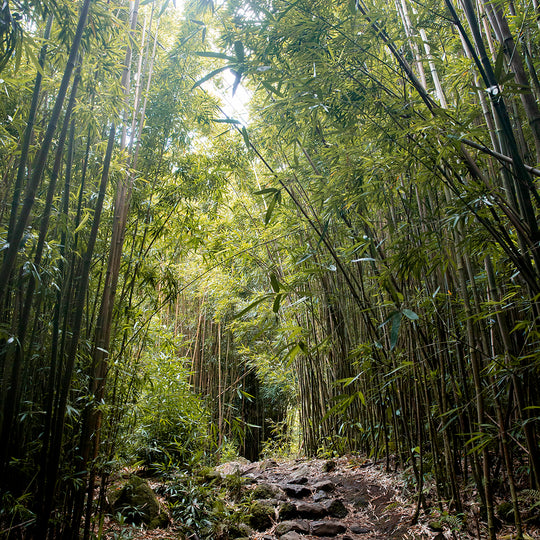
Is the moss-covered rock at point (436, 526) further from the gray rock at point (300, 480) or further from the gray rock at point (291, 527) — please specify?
the gray rock at point (300, 480)

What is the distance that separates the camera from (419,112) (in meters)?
1.40

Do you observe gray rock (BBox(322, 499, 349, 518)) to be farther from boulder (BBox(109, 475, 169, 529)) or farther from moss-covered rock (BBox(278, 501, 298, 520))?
boulder (BBox(109, 475, 169, 529))

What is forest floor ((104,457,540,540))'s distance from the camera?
1543mm

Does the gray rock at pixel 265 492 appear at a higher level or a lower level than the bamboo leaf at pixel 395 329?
lower

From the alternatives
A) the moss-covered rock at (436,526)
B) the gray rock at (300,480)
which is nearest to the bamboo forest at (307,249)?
the moss-covered rock at (436,526)

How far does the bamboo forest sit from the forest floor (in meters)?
0.02

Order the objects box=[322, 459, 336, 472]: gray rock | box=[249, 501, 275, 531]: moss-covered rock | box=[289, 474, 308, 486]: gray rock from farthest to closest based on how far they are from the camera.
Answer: box=[322, 459, 336, 472]: gray rock < box=[289, 474, 308, 486]: gray rock < box=[249, 501, 275, 531]: moss-covered rock

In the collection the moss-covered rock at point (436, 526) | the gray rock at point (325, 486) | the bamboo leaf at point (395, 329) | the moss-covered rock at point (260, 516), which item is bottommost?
the moss-covered rock at point (260, 516)

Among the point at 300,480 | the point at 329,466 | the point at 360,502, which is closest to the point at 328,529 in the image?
the point at 360,502

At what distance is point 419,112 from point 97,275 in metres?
1.91

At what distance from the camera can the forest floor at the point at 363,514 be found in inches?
60.7

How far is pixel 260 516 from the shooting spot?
7.30ft

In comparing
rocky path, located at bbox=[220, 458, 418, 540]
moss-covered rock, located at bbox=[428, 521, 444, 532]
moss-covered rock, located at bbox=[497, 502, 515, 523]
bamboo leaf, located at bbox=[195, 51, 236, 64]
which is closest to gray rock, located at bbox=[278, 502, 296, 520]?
rocky path, located at bbox=[220, 458, 418, 540]

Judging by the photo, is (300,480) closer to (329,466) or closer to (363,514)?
(329,466)
